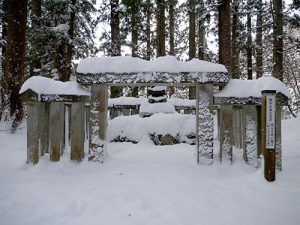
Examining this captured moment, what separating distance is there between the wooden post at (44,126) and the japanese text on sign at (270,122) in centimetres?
412

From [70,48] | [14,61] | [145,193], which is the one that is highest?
[70,48]

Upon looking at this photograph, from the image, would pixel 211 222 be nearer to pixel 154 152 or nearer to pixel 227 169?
pixel 227 169

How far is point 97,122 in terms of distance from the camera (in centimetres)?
498

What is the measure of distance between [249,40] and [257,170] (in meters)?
14.5

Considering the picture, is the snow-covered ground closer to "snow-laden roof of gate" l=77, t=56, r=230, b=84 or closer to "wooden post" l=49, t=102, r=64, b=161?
"wooden post" l=49, t=102, r=64, b=161

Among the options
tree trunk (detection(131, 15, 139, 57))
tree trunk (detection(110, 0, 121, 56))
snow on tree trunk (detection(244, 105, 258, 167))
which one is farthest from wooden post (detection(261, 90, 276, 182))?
tree trunk (detection(131, 15, 139, 57))

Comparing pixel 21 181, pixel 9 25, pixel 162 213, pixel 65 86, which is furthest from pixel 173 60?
pixel 9 25

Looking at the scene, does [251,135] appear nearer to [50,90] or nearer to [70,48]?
[50,90]

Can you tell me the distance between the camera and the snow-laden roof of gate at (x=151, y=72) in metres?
4.75

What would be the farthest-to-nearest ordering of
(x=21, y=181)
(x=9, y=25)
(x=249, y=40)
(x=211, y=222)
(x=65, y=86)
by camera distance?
(x=249, y=40) → (x=9, y=25) → (x=65, y=86) → (x=21, y=181) → (x=211, y=222)

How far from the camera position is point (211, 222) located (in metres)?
2.96

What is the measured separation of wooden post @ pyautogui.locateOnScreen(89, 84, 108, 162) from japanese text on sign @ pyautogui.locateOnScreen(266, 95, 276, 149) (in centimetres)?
286

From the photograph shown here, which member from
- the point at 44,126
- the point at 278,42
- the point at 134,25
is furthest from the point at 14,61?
the point at 278,42

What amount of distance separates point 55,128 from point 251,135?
12.3 ft
